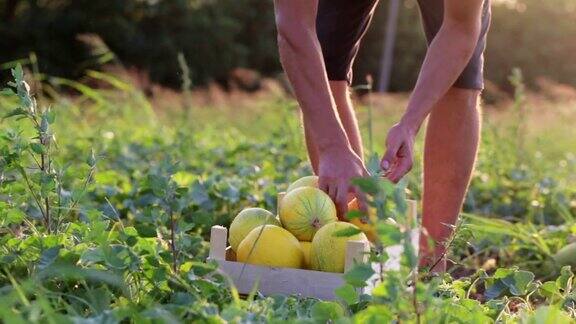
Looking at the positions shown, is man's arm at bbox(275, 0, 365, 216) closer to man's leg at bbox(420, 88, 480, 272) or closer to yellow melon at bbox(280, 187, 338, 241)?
yellow melon at bbox(280, 187, 338, 241)

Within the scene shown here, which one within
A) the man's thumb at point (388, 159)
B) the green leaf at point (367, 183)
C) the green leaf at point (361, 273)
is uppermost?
the green leaf at point (367, 183)

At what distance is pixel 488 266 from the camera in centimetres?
361

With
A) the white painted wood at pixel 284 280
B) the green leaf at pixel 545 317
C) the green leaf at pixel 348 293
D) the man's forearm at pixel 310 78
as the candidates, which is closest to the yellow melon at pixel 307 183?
the man's forearm at pixel 310 78

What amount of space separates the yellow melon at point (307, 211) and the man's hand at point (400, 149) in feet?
0.66

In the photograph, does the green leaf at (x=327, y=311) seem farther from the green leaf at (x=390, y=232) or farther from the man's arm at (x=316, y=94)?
the man's arm at (x=316, y=94)

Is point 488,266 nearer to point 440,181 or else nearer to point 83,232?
point 440,181

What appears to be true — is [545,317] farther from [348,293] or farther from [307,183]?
[307,183]

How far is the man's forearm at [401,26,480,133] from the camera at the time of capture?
263cm

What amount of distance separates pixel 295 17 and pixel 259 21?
29.1 m

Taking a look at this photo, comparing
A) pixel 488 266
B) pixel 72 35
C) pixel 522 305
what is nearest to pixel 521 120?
pixel 488 266

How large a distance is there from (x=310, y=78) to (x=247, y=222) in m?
0.42

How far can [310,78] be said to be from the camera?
255 cm

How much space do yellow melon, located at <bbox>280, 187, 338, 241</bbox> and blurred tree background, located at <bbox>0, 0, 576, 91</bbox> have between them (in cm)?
1819

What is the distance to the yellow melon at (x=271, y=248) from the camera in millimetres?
2348
